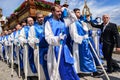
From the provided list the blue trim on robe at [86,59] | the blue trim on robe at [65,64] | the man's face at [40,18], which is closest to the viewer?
the blue trim on robe at [65,64]

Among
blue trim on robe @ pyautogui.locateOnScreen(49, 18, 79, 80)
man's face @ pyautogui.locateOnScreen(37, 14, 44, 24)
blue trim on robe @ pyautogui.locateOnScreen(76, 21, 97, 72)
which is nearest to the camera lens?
blue trim on robe @ pyautogui.locateOnScreen(49, 18, 79, 80)

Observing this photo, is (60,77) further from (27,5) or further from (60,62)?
(27,5)

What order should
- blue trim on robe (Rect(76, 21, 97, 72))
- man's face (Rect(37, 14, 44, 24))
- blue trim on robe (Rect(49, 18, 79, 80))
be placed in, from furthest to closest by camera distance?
1. blue trim on robe (Rect(76, 21, 97, 72))
2. man's face (Rect(37, 14, 44, 24))
3. blue trim on robe (Rect(49, 18, 79, 80))

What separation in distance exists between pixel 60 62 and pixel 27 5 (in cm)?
693

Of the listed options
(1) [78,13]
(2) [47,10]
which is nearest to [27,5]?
(2) [47,10]

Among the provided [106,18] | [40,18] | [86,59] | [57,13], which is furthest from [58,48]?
[106,18]

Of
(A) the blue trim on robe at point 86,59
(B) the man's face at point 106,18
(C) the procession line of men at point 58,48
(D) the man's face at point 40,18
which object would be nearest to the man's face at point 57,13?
(C) the procession line of men at point 58,48

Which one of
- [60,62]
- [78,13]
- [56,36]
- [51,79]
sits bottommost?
[51,79]

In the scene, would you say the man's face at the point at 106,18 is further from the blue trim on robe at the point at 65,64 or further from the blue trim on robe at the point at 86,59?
the blue trim on robe at the point at 65,64

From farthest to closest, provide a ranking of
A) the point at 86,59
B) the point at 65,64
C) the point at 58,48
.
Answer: the point at 86,59 → the point at 58,48 → the point at 65,64

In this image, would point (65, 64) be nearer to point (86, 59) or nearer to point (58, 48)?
point (58, 48)

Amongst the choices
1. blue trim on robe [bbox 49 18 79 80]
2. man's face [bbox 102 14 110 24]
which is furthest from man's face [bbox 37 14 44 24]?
man's face [bbox 102 14 110 24]

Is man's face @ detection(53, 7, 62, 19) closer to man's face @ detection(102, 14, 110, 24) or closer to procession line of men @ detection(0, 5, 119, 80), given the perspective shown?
procession line of men @ detection(0, 5, 119, 80)

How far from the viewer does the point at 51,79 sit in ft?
19.0
